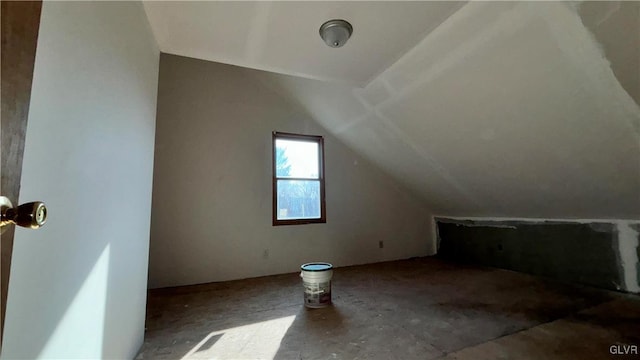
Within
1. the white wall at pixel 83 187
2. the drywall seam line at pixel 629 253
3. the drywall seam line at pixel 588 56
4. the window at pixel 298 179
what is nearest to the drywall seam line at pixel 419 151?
the window at pixel 298 179

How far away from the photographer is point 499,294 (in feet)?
10.1

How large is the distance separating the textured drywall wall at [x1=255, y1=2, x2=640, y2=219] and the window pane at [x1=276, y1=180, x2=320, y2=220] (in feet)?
3.59

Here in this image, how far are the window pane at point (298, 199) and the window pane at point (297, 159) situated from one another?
130 millimetres

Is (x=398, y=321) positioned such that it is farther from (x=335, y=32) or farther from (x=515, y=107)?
(x=335, y=32)

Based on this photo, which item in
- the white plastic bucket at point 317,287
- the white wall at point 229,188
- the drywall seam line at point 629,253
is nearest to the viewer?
the white plastic bucket at point 317,287

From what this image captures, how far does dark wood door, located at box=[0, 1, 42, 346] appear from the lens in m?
0.51

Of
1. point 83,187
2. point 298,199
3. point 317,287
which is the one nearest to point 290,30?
point 83,187

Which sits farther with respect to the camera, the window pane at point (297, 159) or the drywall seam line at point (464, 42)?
the window pane at point (297, 159)

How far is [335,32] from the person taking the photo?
1923mm

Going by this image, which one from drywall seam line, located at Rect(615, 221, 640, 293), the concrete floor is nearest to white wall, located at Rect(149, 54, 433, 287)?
the concrete floor

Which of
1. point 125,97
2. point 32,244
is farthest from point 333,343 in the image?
point 125,97

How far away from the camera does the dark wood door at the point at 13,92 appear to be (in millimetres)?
509

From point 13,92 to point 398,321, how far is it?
2.68 m

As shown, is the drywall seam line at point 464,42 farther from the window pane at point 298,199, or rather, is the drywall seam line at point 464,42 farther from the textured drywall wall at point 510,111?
the window pane at point 298,199
